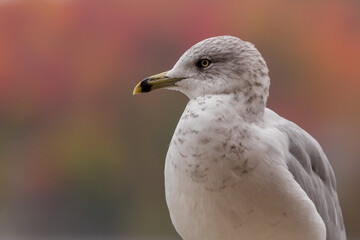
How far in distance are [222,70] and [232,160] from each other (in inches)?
4.9

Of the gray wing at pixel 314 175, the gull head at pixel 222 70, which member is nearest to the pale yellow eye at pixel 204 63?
the gull head at pixel 222 70

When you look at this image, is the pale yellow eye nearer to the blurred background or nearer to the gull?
the gull

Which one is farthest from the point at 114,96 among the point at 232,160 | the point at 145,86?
the point at 232,160

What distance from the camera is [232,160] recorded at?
2.23 ft

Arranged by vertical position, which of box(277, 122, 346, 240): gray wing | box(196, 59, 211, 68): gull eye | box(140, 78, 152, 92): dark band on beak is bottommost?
box(277, 122, 346, 240): gray wing

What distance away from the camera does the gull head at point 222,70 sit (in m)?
0.73

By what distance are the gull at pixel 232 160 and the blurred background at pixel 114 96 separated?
83 cm

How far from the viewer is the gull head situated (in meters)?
0.73

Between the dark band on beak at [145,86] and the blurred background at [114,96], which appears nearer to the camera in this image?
the dark band on beak at [145,86]

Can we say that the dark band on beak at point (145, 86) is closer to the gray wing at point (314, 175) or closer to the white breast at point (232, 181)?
the white breast at point (232, 181)

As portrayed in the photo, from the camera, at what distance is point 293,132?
0.79 metres

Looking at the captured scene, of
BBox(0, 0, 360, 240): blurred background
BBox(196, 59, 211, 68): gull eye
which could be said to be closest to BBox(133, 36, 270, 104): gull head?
BBox(196, 59, 211, 68): gull eye

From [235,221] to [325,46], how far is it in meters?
1.04

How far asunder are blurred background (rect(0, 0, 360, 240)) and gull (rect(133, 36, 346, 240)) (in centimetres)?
83
